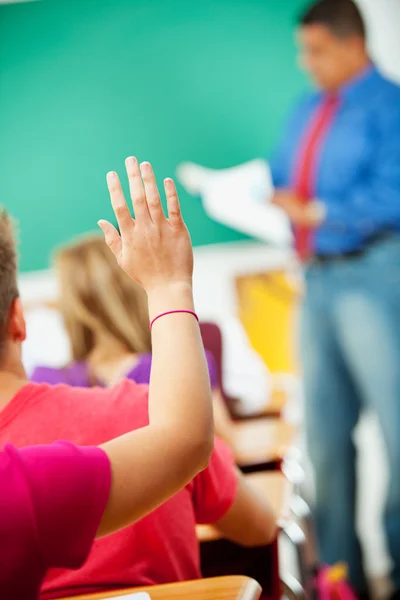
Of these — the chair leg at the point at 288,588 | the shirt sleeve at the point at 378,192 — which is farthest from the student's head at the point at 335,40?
the chair leg at the point at 288,588

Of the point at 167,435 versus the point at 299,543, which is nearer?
the point at 167,435

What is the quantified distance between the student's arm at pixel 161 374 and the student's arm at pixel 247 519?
0.46 meters

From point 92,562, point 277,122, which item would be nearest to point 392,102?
point 277,122

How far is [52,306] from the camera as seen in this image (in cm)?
360

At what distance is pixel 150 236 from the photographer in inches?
29.1

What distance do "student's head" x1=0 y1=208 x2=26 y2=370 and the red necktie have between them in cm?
214

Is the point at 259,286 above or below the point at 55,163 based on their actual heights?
below

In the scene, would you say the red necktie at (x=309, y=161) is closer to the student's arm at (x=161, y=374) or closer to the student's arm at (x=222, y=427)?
the student's arm at (x=222, y=427)

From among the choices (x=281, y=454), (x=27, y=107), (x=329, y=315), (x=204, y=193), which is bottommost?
(x=281, y=454)

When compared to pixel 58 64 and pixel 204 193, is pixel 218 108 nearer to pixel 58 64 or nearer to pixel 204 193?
pixel 204 193

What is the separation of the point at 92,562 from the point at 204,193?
2.74 m

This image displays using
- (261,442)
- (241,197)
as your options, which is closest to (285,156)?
(241,197)

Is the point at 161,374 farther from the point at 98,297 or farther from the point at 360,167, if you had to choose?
the point at 360,167

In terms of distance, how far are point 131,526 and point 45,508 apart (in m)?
0.41
